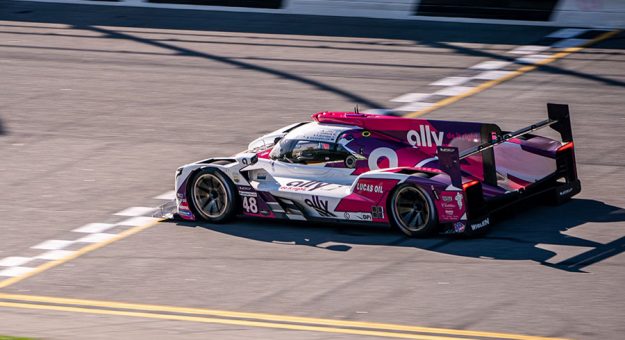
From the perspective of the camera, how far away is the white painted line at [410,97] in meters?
22.7

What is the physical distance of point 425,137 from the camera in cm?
1548

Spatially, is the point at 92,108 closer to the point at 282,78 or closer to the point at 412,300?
the point at 282,78

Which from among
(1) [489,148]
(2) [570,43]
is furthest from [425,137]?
(2) [570,43]

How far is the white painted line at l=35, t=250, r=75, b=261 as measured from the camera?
1506cm

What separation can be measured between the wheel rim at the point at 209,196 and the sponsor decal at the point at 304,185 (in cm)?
89

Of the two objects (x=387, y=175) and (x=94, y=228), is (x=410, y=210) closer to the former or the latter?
(x=387, y=175)

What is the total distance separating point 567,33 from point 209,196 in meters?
13.2

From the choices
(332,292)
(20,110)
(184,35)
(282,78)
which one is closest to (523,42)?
(282,78)

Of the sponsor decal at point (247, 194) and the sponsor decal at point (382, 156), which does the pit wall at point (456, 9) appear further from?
the sponsor decal at point (247, 194)

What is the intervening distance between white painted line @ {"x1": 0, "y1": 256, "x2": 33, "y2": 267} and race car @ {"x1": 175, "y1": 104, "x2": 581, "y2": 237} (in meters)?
2.19

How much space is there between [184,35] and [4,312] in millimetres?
16557

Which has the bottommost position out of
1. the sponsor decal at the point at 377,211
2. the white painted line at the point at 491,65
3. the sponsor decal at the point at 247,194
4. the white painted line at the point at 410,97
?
the sponsor decal at the point at 377,211

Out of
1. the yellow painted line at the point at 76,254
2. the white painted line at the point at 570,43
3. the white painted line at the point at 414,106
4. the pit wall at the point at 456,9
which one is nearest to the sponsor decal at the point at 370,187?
the yellow painted line at the point at 76,254

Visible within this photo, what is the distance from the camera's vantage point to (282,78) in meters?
24.9
